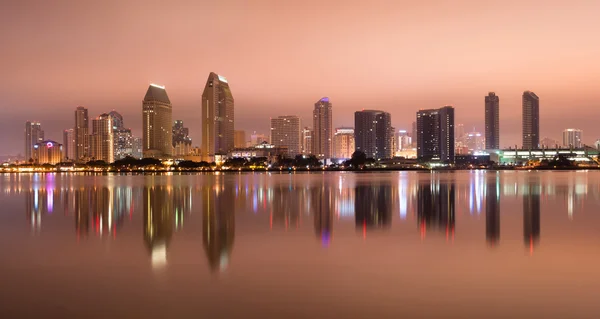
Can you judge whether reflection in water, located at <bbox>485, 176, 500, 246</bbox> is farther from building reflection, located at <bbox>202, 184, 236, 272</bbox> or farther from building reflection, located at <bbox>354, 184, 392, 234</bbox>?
building reflection, located at <bbox>202, 184, 236, 272</bbox>

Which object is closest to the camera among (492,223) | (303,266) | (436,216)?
(303,266)

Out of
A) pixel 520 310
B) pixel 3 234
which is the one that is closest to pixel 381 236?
pixel 520 310

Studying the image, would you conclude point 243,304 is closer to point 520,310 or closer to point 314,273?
point 314,273

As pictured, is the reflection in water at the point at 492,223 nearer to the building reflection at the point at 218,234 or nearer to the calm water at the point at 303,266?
the calm water at the point at 303,266

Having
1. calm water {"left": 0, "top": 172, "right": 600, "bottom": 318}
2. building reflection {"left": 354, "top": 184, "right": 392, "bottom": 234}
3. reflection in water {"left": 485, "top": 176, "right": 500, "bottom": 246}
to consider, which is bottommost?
reflection in water {"left": 485, "top": 176, "right": 500, "bottom": 246}

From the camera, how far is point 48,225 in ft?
72.3

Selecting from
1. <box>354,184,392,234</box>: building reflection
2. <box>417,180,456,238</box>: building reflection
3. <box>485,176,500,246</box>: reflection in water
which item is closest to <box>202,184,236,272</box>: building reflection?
<box>354,184,392,234</box>: building reflection

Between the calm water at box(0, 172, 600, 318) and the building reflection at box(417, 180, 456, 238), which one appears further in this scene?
the building reflection at box(417, 180, 456, 238)

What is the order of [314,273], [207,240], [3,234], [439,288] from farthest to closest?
[3,234] < [207,240] < [314,273] < [439,288]

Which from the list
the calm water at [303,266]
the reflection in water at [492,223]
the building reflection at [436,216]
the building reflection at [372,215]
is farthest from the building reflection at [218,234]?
the reflection in water at [492,223]

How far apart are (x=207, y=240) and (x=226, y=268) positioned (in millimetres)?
4682

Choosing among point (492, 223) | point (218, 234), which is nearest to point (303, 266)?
point (218, 234)

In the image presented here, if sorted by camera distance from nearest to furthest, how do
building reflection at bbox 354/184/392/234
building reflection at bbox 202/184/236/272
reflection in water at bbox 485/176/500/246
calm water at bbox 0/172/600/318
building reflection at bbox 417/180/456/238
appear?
1. calm water at bbox 0/172/600/318
2. building reflection at bbox 202/184/236/272
3. reflection in water at bbox 485/176/500/246
4. building reflection at bbox 417/180/456/238
5. building reflection at bbox 354/184/392/234

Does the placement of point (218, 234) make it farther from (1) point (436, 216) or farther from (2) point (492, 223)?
(2) point (492, 223)
